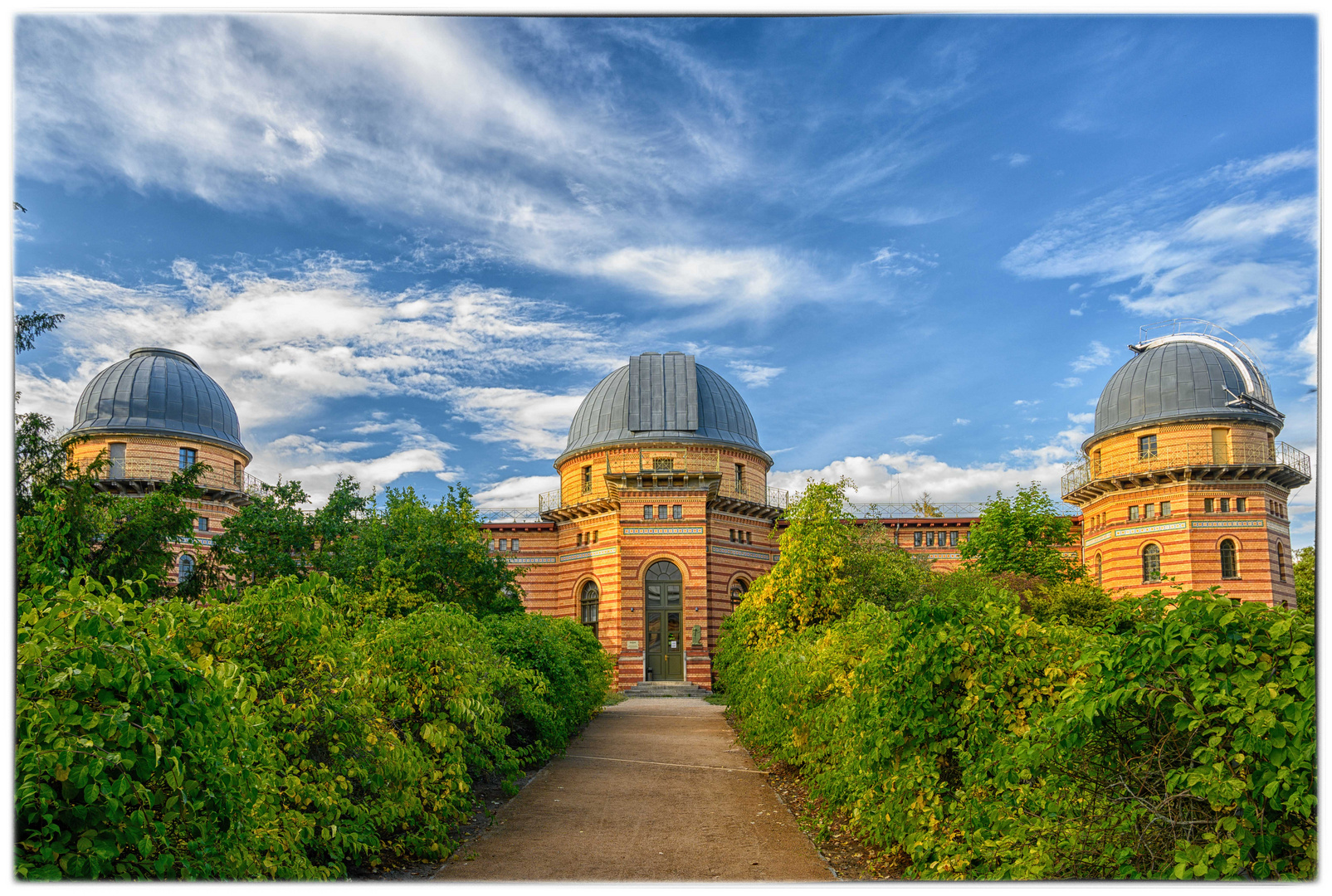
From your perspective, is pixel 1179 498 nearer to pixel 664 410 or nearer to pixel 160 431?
pixel 664 410

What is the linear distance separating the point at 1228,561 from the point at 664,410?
70.6 feet

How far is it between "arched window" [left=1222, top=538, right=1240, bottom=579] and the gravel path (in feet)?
74.5

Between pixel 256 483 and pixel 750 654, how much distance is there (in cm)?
1311

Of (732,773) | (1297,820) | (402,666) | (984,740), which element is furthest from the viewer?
(732,773)

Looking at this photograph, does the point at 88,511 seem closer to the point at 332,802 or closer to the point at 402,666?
the point at 402,666

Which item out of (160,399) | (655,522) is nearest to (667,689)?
(655,522)

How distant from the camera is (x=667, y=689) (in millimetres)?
32875

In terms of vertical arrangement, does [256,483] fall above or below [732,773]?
above

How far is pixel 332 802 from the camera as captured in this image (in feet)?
19.2

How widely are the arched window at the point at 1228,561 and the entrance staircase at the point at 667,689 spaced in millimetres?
18792

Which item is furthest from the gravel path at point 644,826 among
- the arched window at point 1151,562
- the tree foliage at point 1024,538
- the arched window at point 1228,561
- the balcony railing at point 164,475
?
the arched window at point 1228,561

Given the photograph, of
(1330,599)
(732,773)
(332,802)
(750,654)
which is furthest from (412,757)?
(750,654)

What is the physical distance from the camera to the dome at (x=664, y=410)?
3647 centimetres

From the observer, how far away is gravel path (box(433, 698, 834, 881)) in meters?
7.27
